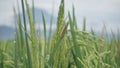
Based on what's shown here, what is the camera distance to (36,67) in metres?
0.86

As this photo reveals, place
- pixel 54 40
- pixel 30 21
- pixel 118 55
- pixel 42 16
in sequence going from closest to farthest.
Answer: pixel 30 21
pixel 54 40
pixel 42 16
pixel 118 55

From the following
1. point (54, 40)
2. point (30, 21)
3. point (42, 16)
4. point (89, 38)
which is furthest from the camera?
point (42, 16)

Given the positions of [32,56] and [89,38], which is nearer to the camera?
[32,56]

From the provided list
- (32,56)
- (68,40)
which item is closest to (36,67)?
(32,56)

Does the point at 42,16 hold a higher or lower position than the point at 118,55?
higher

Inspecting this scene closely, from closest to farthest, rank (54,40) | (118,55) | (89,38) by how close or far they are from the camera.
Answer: (54,40) → (89,38) → (118,55)

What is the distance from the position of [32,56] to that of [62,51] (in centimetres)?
13

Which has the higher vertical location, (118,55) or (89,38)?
(89,38)

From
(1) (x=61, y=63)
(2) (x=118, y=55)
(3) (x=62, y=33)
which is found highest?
(3) (x=62, y=33)

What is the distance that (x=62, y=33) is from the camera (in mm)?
911

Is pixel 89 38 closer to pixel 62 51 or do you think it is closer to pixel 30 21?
pixel 62 51

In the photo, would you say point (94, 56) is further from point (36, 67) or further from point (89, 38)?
point (36, 67)

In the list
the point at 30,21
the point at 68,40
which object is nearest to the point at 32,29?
the point at 30,21

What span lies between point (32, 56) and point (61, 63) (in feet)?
0.51
